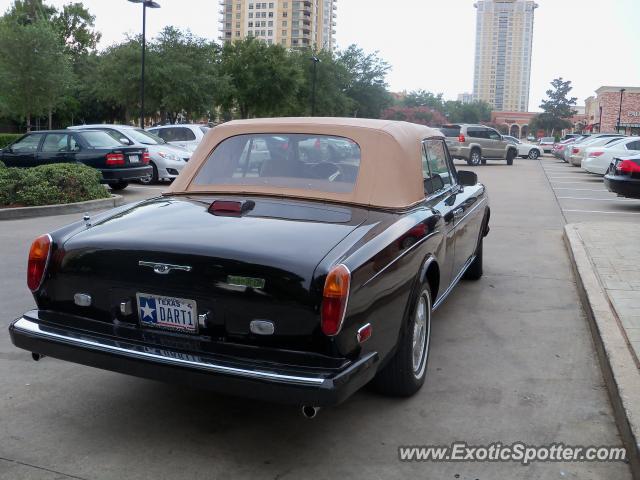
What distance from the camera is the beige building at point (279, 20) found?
15762 cm

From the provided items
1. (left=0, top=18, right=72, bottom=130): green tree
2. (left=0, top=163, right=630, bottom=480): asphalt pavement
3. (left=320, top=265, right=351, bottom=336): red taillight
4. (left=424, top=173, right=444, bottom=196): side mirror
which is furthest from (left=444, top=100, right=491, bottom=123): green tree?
(left=320, top=265, right=351, bottom=336): red taillight

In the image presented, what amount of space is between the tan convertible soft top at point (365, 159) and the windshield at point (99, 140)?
1090 cm

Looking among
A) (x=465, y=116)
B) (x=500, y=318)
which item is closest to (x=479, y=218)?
(x=500, y=318)

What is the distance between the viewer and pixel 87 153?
1498cm

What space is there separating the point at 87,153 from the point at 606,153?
53.9 feet

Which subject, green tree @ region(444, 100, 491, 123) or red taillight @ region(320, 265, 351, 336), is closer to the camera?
red taillight @ region(320, 265, 351, 336)

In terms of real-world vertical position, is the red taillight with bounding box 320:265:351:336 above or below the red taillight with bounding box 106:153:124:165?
below

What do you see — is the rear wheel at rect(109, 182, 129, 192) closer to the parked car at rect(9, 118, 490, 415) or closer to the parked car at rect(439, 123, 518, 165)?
the parked car at rect(9, 118, 490, 415)

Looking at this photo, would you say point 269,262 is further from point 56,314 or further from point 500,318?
point 500,318

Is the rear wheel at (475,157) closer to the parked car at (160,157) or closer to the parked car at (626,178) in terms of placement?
the parked car at (626,178)

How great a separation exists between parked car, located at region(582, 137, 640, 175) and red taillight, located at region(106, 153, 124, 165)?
1557 centimetres

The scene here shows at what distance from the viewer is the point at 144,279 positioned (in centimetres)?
352

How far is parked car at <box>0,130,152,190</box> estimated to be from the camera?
1488 centimetres

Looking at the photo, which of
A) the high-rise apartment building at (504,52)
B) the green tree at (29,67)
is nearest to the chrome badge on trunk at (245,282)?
the green tree at (29,67)
